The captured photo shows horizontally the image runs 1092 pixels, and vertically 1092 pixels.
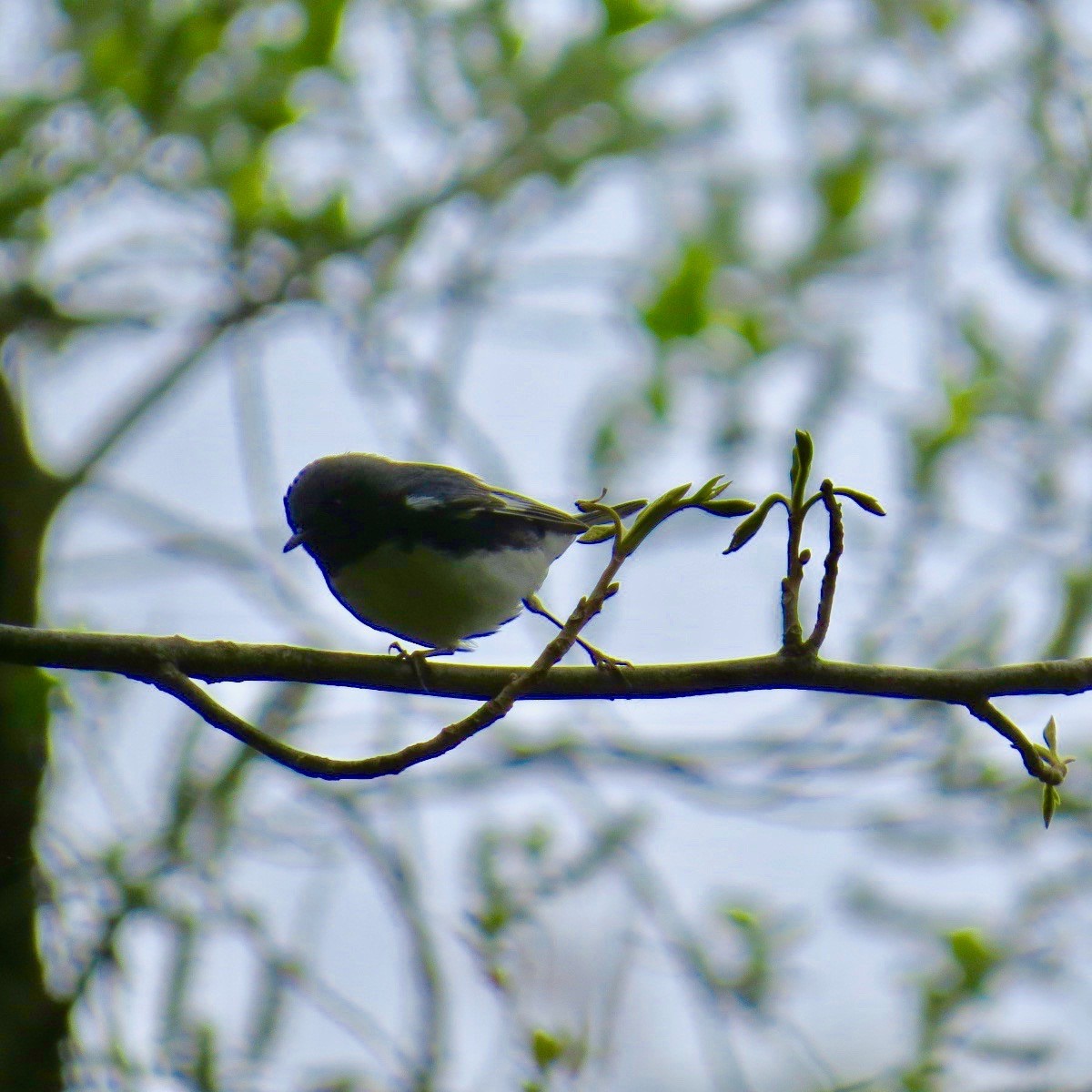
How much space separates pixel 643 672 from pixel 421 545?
138cm

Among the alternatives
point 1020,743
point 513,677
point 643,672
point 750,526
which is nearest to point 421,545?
point 513,677

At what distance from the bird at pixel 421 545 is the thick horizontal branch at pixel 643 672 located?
1080 mm

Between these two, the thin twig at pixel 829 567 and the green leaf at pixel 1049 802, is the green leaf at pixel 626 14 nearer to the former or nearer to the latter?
the thin twig at pixel 829 567

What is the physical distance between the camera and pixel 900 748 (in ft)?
15.2

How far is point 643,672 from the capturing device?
6.97ft

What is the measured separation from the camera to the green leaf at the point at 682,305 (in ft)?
15.6

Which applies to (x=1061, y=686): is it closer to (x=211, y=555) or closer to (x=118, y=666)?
(x=118, y=666)

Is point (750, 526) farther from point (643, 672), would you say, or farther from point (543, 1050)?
point (543, 1050)

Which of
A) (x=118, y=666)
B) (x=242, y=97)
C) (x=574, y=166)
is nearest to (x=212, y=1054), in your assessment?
(x=118, y=666)

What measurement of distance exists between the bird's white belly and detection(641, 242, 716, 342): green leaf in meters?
1.61

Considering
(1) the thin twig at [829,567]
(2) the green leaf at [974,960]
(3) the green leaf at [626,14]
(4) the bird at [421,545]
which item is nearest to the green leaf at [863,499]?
(1) the thin twig at [829,567]

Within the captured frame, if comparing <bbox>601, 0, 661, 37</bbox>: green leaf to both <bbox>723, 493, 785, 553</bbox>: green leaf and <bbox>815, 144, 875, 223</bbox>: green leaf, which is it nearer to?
<bbox>815, 144, 875, 223</bbox>: green leaf

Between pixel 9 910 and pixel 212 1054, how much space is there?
0.80 meters

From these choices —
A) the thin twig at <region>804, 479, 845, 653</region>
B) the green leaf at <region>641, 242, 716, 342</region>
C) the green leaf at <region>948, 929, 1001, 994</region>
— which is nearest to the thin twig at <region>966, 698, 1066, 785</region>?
the thin twig at <region>804, 479, 845, 653</region>
